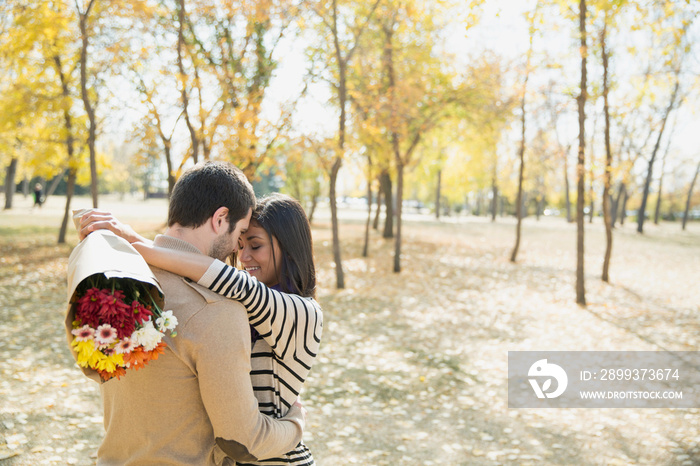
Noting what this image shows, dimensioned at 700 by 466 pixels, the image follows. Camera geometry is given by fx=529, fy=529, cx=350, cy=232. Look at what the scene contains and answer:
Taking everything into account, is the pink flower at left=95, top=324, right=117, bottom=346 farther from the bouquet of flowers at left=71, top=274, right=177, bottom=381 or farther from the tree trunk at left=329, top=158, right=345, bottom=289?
the tree trunk at left=329, top=158, right=345, bottom=289

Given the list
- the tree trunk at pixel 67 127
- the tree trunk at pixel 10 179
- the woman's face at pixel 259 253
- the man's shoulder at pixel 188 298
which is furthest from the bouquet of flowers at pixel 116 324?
the tree trunk at pixel 10 179

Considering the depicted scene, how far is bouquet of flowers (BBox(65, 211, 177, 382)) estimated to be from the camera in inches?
63.2

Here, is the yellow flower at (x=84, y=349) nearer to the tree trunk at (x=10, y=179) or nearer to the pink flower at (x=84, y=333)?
the pink flower at (x=84, y=333)

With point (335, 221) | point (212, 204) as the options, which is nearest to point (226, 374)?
point (212, 204)

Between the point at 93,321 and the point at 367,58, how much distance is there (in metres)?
16.3

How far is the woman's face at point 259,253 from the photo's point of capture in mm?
2467

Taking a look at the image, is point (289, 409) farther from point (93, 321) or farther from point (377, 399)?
point (377, 399)

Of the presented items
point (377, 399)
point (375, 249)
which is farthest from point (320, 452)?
point (375, 249)

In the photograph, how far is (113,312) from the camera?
5.29 feet

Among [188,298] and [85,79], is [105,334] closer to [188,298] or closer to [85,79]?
[188,298]

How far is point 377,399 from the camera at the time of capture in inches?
274

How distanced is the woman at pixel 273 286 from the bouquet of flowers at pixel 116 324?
22 cm

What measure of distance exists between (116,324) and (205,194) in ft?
1.91

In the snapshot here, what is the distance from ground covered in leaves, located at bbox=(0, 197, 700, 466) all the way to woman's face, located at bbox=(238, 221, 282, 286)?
3.41m
